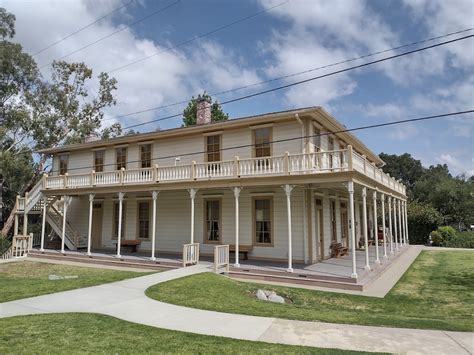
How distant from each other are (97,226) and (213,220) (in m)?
8.43

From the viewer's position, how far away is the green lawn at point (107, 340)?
522 centimetres

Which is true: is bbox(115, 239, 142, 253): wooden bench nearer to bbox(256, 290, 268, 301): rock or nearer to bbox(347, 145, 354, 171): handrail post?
bbox(256, 290, 268, 301): rock

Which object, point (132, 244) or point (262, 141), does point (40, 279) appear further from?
point (262, 141)

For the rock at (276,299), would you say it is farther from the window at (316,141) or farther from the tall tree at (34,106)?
the tall tree at (34,106)

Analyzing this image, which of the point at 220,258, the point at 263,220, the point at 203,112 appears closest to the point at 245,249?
the point at 263,220

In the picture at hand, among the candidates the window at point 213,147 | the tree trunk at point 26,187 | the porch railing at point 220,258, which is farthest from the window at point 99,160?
the porch railing at point 220,258

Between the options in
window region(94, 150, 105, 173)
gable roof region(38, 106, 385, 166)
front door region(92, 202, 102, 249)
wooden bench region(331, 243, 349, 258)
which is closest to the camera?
gable roof region(38, 106, 385, 166)

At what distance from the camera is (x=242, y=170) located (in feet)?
49.8

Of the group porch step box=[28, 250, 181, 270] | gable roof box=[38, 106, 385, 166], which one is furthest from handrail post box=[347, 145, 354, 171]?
porch step box=[28, 250, 181, 270]

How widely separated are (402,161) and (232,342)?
265ft

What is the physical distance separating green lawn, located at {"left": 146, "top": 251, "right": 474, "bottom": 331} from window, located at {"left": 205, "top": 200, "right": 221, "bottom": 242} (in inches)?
205

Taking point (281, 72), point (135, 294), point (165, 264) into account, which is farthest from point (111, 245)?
point (281, 72)

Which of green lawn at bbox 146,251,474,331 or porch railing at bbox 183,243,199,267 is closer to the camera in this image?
green lawn at bbox 146,251,474,331

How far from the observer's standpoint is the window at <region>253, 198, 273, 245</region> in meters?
16.2
